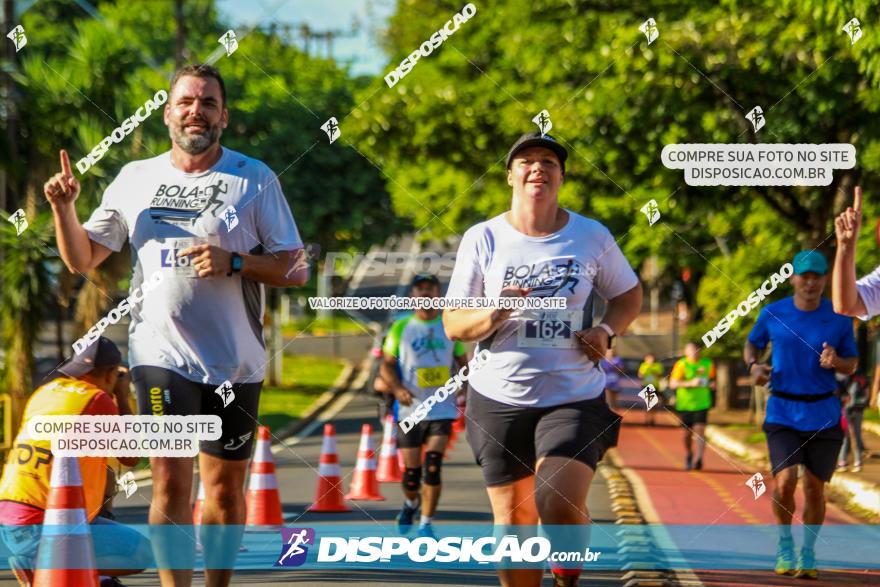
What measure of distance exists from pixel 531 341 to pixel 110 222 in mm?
1636

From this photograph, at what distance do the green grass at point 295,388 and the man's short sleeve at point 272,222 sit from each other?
1802 centimetres

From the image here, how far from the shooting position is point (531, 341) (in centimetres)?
657

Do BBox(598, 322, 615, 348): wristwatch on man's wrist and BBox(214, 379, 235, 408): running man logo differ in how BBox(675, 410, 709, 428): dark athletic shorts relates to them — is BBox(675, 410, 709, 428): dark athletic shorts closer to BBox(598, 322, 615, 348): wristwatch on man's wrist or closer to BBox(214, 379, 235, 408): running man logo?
BBox(598, 322, 615, 348): wristwatch on man's wrist

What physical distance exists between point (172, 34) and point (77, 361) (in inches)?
2114

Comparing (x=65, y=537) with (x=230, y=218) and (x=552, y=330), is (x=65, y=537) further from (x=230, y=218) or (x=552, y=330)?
(x=552, y=330)

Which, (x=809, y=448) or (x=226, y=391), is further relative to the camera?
(x=809, y=448)

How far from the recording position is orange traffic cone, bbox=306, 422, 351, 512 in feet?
42.3

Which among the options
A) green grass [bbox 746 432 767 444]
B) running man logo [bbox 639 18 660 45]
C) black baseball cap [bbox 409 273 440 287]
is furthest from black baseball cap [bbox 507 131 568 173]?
green grass [bbox 746 432 767 444]

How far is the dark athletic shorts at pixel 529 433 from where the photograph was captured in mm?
6453

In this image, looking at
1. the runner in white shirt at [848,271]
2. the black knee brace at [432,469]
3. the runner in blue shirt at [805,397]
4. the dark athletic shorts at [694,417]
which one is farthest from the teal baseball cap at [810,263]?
the dark athletic shorts at [694,417]

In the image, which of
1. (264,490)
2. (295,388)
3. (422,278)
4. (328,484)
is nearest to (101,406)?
(422,278)

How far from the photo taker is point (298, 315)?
66688mm

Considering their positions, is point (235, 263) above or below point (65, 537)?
above

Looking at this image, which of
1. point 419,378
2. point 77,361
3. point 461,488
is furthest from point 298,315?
point 77,361
